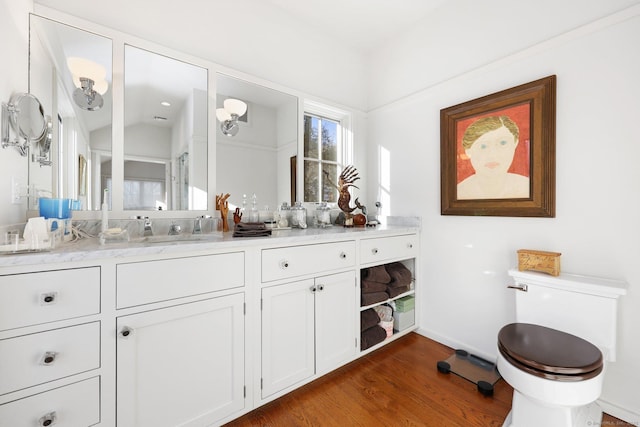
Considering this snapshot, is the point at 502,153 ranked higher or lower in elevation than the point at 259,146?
lower

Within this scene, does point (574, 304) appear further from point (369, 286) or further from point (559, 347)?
point (369, 286)

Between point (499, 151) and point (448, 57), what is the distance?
92 cm

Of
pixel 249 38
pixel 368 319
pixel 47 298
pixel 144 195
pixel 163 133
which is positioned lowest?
pixel 368 319

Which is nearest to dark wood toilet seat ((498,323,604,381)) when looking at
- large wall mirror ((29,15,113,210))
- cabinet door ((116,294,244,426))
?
cabinet door ((116,294,244,426))

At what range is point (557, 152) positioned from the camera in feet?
5.32

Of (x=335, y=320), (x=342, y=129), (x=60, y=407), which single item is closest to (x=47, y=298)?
(x=60, y=407)

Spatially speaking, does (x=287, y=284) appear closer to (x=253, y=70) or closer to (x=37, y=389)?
(x=37, y=389)

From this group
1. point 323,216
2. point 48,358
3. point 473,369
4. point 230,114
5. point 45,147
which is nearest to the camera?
point 48,358

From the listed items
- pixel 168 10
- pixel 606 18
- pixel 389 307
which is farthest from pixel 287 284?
pixel 606 18

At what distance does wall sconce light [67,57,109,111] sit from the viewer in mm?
1466

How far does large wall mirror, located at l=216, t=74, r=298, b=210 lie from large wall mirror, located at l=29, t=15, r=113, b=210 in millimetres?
645

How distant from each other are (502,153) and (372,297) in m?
1.36

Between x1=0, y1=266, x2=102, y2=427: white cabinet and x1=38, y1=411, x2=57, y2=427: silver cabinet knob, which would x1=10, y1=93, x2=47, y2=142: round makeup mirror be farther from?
x1=38, y1=411, x2=57, y2=427: silver cabinet knob

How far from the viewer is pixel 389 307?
2268mm
